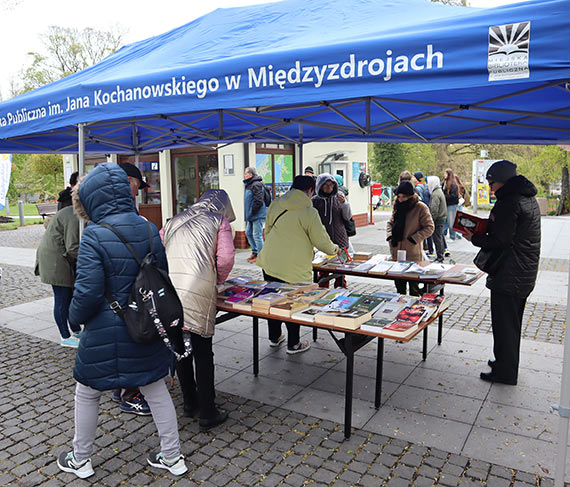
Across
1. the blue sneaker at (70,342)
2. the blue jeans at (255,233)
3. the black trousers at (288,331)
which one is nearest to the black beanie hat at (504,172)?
the black trousers at (288,331)

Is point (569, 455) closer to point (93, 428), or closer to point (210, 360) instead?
point (210, 360)

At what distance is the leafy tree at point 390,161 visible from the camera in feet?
118

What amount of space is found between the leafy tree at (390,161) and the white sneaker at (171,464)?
3433 cm

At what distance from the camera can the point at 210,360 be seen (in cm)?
363

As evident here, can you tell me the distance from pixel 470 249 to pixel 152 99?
415 inches

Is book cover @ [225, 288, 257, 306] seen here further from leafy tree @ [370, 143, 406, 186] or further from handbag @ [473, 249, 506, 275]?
A: leafy tree @ [370, 143, 406, 186]

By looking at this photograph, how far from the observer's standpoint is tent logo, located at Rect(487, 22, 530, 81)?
2213mm

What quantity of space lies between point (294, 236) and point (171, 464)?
2280 millimetres

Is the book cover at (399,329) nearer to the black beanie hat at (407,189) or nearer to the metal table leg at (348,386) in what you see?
the metal table leg at (348,386)

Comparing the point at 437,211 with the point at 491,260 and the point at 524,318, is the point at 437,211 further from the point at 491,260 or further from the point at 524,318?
the point at 491,260

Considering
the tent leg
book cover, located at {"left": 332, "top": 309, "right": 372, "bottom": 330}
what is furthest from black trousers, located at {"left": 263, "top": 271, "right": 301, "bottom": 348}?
the tent leg

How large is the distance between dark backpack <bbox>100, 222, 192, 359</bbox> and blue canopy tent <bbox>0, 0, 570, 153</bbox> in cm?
119

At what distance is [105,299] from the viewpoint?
2.79 m

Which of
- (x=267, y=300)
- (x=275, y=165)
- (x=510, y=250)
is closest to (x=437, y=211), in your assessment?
(x=275, y=165)
